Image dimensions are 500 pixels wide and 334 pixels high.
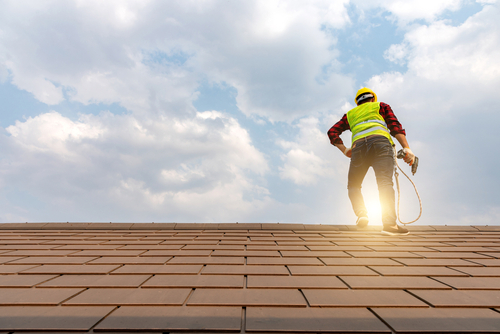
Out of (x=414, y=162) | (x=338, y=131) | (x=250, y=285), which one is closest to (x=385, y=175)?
(x=414, y=162)

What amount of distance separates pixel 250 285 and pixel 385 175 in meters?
2.50

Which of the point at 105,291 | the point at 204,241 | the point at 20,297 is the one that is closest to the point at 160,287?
the point at 105,291

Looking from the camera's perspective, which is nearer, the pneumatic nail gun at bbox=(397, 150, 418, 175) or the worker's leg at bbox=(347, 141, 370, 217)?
the pneumatic nail gun at bbox=(397, 150, 418, 175)

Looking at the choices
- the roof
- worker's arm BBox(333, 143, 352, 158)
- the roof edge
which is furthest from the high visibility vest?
the roof

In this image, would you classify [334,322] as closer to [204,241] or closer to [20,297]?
[20,297]

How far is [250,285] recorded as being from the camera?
133cm

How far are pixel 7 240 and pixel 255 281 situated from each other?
2920 mm

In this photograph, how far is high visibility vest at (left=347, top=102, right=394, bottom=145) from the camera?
3248 mm

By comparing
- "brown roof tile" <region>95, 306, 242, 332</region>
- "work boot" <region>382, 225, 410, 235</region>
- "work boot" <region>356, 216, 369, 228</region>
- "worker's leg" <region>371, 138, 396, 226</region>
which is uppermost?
"worker's leg" <region>371, 138, 396, 226</region>

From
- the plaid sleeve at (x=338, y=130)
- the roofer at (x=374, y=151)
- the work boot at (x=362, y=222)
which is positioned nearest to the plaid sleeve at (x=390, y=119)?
the roofer at (x=374, y=151)

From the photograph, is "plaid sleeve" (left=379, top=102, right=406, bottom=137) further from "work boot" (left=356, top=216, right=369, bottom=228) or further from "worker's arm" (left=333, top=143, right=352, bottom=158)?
"work boot" (left=356, top=216, right=369, bottom=228)

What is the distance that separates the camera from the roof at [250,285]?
99cm

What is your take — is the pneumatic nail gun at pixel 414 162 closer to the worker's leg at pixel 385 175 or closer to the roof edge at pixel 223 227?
the worker's leg at pixel 385 175

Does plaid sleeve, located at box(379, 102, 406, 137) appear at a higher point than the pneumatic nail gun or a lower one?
higher
